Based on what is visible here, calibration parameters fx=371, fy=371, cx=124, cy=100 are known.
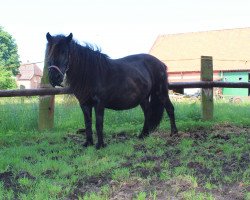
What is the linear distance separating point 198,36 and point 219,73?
6.51 m

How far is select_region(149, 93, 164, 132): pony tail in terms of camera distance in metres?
7.13

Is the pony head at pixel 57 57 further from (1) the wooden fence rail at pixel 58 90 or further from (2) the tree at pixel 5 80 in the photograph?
(2) the tree at pixel 5 80

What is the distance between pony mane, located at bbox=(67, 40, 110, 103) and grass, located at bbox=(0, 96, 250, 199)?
929 mm

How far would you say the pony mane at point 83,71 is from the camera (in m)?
5.71

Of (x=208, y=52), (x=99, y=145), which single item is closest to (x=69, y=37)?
(x=99, y=145)

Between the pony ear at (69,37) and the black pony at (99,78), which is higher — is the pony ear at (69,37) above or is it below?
above

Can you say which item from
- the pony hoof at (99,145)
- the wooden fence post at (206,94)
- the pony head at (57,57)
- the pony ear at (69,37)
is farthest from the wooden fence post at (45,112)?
the wooden fence post at (206,94)

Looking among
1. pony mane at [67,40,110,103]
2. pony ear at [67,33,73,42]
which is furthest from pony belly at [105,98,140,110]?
pony ear at [67,33,73,42]

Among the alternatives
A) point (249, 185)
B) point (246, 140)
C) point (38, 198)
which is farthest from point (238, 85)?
point (38, 198)

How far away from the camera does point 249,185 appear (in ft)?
11.8

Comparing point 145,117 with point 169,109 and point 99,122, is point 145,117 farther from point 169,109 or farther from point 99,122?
point 99,122

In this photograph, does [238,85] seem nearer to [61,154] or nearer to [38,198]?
[61,154]

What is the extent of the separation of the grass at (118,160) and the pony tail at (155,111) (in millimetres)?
192

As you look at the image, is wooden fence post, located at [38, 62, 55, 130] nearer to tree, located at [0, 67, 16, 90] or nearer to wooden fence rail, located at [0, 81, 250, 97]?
wooden fence rail, located at [0, 81, 250, 97]
